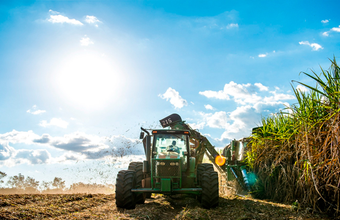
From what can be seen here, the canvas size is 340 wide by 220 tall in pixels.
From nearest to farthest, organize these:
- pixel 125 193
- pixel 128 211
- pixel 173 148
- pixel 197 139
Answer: pixel 128 211 → pixel 125 193 → pixel 173 148 → pixel 197 139

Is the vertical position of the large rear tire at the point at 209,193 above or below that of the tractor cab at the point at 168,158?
below

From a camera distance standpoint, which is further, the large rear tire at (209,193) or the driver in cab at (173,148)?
the driver in cab at (173,148)

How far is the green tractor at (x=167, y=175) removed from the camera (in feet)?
24.6

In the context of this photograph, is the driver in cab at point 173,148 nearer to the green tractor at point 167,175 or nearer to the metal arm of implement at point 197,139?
the green tractor at point 167,175

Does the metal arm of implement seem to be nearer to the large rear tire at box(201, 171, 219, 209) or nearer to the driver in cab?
the driver in cab

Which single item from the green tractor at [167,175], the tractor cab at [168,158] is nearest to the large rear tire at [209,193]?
the green tractor at [167,175]

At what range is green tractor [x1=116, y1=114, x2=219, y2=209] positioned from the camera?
7492 mm

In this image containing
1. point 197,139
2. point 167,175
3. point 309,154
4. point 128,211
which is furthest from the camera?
point 197,139

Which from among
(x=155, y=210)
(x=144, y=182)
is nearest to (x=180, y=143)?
(x=144, y=182)

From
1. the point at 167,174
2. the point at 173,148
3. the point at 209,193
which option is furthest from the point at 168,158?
the point at 209,193

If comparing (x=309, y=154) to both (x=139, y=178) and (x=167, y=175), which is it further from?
(x=139, y=178)

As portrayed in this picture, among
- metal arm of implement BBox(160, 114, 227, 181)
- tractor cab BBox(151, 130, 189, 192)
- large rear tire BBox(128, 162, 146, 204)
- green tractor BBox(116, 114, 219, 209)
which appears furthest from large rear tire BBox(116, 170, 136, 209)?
metal arm of implement BBox(160, 114, 227, 181)

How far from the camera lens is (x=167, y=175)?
7.62m

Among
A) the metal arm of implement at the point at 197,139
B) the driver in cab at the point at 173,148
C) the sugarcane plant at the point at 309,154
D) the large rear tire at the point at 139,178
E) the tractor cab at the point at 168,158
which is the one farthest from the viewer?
the metal arm of implement at the point at 197,139
